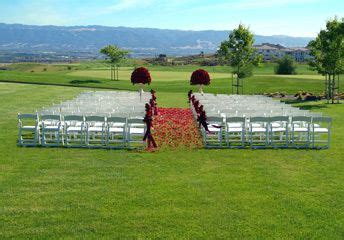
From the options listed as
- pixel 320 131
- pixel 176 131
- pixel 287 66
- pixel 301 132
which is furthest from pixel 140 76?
pixel 287 66

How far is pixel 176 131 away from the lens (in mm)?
18328

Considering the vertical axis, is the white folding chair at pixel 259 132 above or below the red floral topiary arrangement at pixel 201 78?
below

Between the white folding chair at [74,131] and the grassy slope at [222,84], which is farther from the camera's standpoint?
the grassy slope at [222,84]

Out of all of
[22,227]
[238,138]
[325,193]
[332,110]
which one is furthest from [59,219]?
[332,110]

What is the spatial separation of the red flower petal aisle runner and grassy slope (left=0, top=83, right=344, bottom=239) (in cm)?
137

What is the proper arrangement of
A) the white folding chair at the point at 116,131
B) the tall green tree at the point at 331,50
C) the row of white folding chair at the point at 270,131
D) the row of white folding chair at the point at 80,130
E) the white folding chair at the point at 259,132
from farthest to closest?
the tall green tree at the point at 331,50 < the row of white folding chair at the point at 270,131 < the white folding chair at the point at 259,132 < the row of white folding chair at the point at 80,130 < the white folding chair at the point at 116,131

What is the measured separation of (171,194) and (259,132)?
7.23 meters

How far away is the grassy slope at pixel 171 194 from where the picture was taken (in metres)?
7.70

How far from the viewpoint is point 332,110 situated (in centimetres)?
2825

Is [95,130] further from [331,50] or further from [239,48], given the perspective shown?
[239,48]

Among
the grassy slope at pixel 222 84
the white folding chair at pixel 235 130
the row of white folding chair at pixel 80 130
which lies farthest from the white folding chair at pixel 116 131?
the grassy slope at pixel 222 84

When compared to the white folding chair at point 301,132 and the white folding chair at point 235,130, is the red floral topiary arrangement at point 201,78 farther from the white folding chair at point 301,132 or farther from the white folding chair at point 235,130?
the white folding chair at point 301,132

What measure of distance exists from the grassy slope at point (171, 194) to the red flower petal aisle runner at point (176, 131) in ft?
4.50

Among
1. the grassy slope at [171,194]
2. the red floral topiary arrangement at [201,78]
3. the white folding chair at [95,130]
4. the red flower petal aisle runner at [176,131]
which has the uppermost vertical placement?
the red floral topiary arrangement at [201,78]
